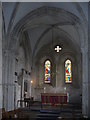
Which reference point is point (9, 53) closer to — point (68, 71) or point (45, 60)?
point (45, 60)

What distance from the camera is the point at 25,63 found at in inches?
904

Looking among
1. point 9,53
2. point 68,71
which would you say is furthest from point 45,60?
point 9,53

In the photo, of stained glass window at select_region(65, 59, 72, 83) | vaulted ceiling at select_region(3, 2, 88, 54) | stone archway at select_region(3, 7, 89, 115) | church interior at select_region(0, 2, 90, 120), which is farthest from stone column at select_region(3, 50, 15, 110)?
stained glass window at select_region(65, 59, 72, 83)

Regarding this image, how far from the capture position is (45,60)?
2539 cm

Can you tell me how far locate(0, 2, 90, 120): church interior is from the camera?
14719 millimetres

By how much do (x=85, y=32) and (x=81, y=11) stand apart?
4.34 ft

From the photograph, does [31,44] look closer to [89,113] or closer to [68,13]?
[68,13]

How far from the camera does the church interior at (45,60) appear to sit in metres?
14.7

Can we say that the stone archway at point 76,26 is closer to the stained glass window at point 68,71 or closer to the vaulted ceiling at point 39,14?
the vaulted ceiling at point 39,14

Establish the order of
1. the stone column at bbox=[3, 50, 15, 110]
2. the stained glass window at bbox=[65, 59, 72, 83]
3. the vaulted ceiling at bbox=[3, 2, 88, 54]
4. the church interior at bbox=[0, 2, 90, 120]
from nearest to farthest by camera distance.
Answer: the vaulted ceiling at bbox=[3, 2, 88, 54] < the church interior at bbox=[0, 2, 90, 120] < the stone column at bbox=[3, 50, 15, 110] < the stained glass window at bbox=[65, 59, 72, 83]

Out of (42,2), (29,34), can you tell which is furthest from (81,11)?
Result: (29,34)

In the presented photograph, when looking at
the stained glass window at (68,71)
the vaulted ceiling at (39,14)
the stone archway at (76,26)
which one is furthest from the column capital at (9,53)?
the stained glass window at (68,71)

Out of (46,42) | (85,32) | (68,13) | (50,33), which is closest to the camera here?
(85,32)

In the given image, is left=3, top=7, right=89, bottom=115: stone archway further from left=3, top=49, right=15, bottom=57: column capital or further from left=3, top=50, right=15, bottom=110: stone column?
left=3, top=50, right=15, bottom=110: stone column
